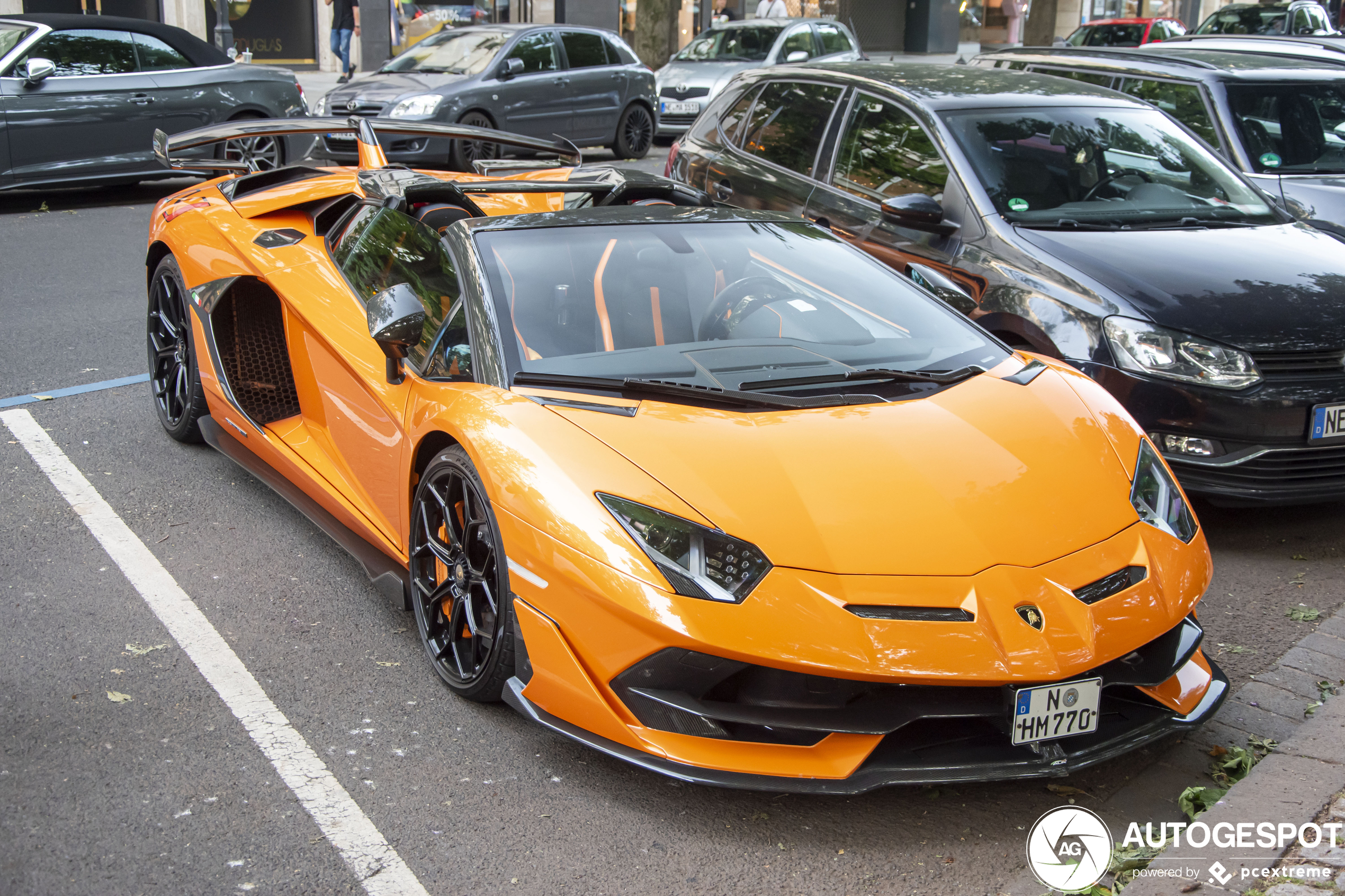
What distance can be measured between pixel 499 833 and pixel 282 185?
11.2 feet

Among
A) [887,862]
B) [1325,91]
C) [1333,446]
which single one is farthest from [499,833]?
[1325,91]

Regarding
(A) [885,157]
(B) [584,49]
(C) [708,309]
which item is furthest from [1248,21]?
(C) [708,309]

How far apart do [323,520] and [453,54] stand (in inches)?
418

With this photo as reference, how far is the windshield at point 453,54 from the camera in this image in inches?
530

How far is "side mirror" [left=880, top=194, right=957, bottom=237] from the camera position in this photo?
548cm

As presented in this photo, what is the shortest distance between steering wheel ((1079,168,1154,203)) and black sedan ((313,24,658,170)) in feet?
24.0

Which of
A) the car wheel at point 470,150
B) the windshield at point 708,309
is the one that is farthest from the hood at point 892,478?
the car wheel at point 470,150

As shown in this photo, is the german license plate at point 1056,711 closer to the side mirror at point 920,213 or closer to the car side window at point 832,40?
the side mirror at point 920,213

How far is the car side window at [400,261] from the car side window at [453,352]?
0.18ft

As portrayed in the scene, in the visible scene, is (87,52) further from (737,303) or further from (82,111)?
(737,303)

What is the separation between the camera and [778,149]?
269 inches

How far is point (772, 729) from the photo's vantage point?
111 inches

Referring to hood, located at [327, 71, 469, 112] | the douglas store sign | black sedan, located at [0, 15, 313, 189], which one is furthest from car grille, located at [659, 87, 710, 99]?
the douglas store sign

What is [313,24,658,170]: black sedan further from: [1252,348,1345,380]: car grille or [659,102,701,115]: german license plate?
[1252,348,1345,380]: car grille
